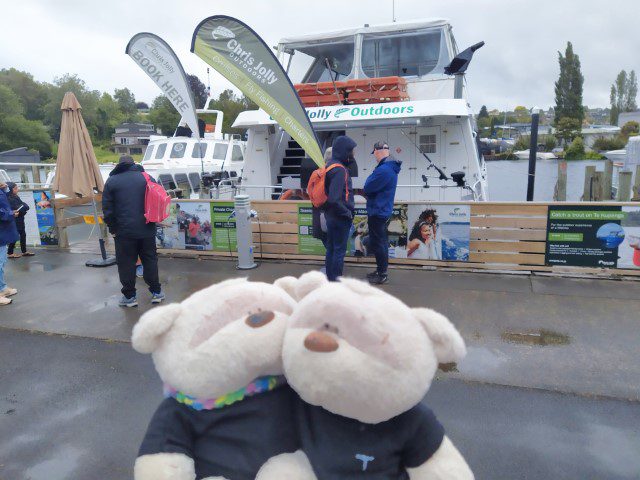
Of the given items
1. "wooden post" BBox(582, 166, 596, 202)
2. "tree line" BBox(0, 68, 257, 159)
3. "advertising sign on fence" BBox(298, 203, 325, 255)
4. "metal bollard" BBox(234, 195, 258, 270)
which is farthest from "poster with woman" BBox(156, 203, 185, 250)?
"tree line" BBox(0, 68, 257, 159)

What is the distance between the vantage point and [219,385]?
1.63 metres

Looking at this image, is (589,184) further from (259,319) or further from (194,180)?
(259,319)

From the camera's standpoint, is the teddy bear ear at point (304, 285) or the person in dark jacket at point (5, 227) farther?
the person in dark jacket at point (5, 227)

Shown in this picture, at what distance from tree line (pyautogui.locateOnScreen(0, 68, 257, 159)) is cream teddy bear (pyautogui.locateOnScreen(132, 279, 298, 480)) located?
118 ft

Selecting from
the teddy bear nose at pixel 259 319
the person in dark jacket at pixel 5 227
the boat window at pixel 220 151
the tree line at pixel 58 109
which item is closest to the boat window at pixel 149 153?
the boat window at pixel 220 151

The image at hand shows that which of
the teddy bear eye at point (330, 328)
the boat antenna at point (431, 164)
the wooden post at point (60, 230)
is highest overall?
the boat antenna at point (431, 164)

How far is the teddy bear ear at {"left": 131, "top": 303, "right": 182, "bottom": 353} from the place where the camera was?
1.68 m

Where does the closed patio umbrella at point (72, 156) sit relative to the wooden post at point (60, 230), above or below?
above

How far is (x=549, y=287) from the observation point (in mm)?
6375

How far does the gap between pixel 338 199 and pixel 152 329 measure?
4.30 meters

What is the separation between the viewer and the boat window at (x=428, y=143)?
9.09m

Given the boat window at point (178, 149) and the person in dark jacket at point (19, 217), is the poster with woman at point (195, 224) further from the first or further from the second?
the boat window at point (178, 149)

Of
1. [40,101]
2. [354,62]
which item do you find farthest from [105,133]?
[354,62]

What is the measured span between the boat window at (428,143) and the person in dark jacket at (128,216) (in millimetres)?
5383
